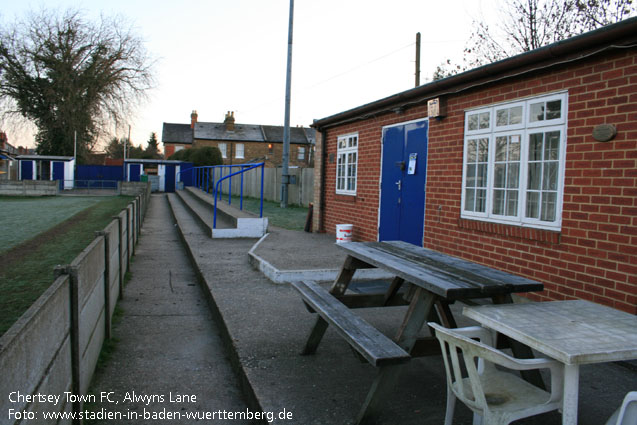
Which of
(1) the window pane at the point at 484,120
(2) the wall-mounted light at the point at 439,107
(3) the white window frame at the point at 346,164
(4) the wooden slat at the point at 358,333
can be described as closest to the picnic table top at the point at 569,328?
(4) the wooden slat at the point at 358,333

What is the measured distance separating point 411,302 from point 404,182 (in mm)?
4761

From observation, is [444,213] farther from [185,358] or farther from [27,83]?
[27,83]

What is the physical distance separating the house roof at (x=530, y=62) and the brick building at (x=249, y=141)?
42.2 m

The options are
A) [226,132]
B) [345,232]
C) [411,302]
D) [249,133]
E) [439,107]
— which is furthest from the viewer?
[249,133]

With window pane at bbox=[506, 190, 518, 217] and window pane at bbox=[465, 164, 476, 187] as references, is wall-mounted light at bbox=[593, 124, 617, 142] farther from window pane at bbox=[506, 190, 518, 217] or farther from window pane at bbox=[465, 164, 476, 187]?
window pane at bbox=[465, 164, 476, 187]

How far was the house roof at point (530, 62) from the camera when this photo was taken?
414cm

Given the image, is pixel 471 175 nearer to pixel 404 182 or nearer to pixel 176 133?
pixel 404 182

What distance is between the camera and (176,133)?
58.3 metres

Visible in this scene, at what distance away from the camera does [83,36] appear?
34.6 metres

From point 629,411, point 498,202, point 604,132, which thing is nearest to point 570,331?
point 629,411

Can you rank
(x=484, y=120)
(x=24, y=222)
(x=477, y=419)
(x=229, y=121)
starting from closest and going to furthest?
(x=477, y=419), (x=484, y=120), (x=24, y=222), (x=229, y=121)

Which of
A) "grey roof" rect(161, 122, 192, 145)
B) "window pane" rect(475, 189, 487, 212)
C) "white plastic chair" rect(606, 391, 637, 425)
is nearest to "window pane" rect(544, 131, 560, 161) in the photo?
"window pane" rect(475, 189, 487, 212)

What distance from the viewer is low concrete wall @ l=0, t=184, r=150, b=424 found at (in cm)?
165

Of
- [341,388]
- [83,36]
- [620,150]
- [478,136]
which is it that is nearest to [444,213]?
[478,136]
